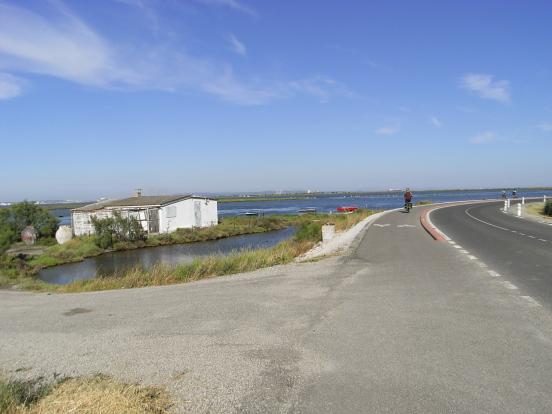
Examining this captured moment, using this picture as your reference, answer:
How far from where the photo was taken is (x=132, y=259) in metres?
36.3

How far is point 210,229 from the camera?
167 feet

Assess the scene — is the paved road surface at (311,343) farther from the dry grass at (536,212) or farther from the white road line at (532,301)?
the dry grass at (536,212)

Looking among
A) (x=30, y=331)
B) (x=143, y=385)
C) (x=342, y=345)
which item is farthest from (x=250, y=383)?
(x=30, y=331)

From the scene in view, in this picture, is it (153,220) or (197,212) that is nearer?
(153,220)

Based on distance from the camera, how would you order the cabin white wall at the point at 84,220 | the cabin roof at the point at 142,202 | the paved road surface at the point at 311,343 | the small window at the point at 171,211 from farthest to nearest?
the small window at the point at 171,211 → the cabin roof at the point at 142,202 → the cabin white wall at the point at 84,220 → the paved road surface at the point at 311,343

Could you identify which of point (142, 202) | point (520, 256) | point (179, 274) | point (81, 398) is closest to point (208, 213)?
point (142, 202)

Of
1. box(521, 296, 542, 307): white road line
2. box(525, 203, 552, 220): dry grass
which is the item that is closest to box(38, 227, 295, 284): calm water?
box(521, 296, 542, 307): white road line

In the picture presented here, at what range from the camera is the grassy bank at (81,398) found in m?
3.96

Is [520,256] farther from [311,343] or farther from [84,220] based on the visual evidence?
[84,220]

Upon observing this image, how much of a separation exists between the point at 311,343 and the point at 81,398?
2.70 metres

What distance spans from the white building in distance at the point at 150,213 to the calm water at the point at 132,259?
4.53 meters

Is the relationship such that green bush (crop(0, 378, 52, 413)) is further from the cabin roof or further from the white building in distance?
the cabin roof

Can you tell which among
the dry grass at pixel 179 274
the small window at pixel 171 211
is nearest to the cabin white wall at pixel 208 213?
the small window at pixel 171 211

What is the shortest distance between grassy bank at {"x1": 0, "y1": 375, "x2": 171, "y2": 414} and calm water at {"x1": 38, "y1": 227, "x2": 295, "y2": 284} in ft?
72.0
